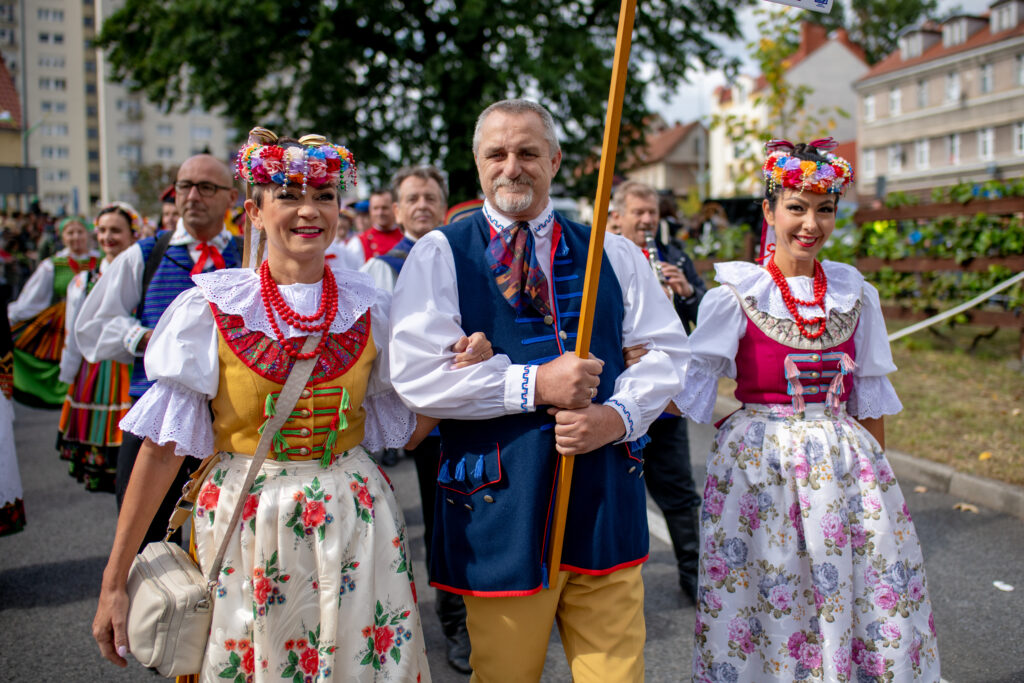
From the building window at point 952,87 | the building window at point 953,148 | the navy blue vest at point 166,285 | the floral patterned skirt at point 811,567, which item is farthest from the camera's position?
the building window at point 953,148

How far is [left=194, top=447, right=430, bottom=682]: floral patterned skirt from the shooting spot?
211 centimetres

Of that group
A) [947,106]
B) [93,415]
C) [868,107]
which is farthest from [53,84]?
[93,415]

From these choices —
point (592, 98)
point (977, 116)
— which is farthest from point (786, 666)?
point (977, 116)

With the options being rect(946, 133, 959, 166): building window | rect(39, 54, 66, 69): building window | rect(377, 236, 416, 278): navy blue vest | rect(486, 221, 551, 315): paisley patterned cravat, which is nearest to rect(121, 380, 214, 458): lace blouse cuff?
rect(486, 221, 551, 315): paisley patterned cravat

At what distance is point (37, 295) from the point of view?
23.1ft

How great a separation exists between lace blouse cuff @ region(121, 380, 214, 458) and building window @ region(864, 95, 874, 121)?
154 feet

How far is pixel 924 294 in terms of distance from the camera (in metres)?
9.72

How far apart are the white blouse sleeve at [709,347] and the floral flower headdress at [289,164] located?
1.39 metres

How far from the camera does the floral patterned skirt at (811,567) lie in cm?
260

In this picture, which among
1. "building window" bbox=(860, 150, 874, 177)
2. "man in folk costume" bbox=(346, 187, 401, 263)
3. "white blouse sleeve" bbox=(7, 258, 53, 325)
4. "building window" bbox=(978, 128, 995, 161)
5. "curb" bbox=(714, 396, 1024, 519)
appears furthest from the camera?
"building window" bbox=(860, 150, 874, 177)

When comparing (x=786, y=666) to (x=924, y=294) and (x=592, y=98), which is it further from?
(x=592, y=98)

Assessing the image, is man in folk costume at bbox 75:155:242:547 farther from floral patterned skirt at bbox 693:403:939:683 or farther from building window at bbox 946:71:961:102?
building window at bbox 946:71:961:102

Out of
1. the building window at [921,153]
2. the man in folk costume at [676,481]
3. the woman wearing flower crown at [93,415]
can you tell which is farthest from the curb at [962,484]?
the building window at [921,153]

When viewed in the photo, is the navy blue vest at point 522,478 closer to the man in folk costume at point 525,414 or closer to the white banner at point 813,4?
the man in folk costume at point 525,414
